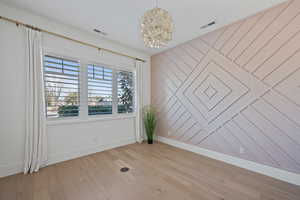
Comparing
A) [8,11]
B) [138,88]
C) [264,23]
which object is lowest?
[138,88]

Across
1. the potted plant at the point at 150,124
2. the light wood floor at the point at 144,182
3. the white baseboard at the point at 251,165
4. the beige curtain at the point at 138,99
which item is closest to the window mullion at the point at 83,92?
the light wood floor at the point at 144,182

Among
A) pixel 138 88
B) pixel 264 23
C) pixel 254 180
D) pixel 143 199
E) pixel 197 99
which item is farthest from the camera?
pixel 138 88

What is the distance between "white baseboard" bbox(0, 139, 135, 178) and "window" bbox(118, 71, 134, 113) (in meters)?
0.92

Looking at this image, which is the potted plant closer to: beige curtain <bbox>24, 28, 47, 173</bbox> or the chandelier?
beige curtain <bbox>24, 28, 47, 173</bbox>

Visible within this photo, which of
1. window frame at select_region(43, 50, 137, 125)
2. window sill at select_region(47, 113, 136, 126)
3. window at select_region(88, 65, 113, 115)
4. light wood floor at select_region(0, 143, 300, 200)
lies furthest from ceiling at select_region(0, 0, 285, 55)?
light wood floor at select_region(0, 143, 300, 200)

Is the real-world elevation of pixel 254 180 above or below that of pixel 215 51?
below

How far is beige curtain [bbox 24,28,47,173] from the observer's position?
2023mm

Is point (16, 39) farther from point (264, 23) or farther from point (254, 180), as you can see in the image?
point (254, 180)

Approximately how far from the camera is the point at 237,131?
2271 mm

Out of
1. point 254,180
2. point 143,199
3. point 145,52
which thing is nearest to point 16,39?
point 145,52

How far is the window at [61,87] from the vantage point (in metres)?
2.33

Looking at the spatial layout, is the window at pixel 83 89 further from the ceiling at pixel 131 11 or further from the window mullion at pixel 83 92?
the ceiling at pixel 131 11

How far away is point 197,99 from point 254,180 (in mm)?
1674

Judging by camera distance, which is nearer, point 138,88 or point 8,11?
point 8,11
